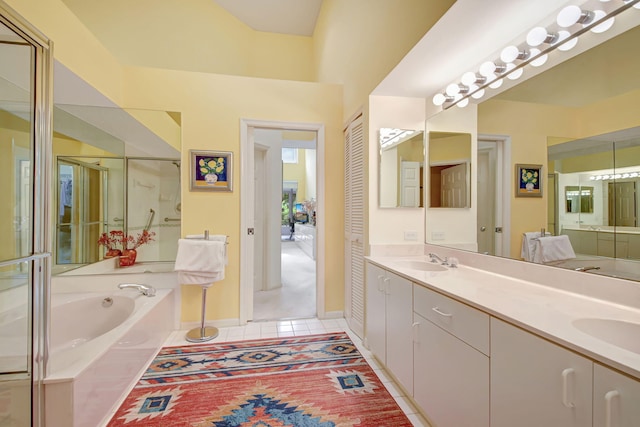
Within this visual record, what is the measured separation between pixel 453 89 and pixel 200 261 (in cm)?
250

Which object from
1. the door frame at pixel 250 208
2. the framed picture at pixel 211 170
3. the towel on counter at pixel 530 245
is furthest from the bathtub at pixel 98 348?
the towel on counter at pixel 530 245

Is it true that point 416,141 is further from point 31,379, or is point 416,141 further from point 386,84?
point 31,379

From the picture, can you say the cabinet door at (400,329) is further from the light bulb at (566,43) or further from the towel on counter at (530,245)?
the light bulb at (566,43)

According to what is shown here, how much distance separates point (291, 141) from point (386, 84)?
2.71m

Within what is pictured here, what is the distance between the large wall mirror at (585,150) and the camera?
109cm

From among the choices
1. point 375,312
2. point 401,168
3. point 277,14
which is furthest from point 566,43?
point 277,14

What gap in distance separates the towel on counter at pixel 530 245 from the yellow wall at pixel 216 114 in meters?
2.21

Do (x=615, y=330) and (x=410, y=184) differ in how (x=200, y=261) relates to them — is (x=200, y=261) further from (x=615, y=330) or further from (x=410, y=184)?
(x=615, y=330)

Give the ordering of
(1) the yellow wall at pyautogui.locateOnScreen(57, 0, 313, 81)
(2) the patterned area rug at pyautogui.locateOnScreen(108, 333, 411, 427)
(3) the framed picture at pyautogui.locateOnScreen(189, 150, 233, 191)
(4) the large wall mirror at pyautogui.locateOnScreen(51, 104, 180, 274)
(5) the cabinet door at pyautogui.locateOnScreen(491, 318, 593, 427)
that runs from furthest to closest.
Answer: (1) the yellow wall at pyautogui.locateOnScreen(57, 0, 313, 81) → (3) the framed picture at pyautogui.locateOnScreen(189, 150, 233, 191) → (4) the large wall mirror at pyautogui.locateOnScreen(51, 104, 180, 274) → (2) the patterned area rug at pyautogui.locateOnScreen(108, 333, 411, 427) → (5) the cabinet door at pyautogui.locateOnScreen(491, 318, 593, 427)

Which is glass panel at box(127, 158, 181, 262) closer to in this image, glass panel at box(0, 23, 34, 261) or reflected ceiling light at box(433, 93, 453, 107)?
glass panel at box(0, 23, 34, 261)

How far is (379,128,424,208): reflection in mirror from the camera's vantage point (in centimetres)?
227

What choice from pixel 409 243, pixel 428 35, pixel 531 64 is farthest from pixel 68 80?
pixel 531 64

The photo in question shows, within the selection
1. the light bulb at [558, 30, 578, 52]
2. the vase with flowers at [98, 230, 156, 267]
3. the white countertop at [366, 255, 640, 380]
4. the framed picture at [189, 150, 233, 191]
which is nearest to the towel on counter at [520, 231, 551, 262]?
the white countertop at [366, 255, 640, 380]

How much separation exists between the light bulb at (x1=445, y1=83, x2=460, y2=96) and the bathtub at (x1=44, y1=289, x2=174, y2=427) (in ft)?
9.29
